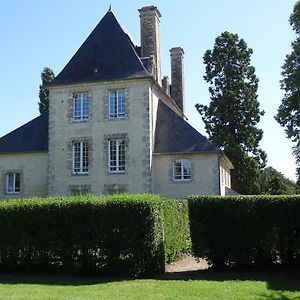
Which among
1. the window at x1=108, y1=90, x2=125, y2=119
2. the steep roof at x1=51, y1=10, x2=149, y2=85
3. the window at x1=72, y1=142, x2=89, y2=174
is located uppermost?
the steep roof at x1=51, y1=10, x2=149, y2=85

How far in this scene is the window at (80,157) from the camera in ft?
90.3

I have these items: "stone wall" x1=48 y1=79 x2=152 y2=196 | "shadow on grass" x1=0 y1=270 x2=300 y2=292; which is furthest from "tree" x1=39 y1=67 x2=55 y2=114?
"shadow on grass" x1=0 y1=270 x2=300 y2=292

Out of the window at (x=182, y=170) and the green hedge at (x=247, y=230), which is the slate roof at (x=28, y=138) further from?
the green hedge at (x=247, y=230)

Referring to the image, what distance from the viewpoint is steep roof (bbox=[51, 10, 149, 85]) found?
90.8 feet

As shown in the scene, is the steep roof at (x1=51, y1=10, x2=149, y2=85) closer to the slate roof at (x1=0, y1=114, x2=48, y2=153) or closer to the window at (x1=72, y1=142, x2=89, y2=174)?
the slate roof at (x1=0, y1=114, x2=48, y2=153)

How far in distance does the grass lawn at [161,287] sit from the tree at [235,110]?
74.1ft

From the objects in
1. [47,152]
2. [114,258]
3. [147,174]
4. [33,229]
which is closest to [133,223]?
[114,258]

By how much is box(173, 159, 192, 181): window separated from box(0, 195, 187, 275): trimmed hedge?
1345cm

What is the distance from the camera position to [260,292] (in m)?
9.49

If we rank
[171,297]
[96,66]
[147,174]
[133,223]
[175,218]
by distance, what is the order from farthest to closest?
[96,66] → [147,174] → [175,218] → [133,223] → [171,297]

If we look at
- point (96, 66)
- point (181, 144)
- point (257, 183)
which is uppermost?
point (96, 66)

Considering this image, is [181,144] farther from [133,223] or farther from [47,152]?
[133,223]

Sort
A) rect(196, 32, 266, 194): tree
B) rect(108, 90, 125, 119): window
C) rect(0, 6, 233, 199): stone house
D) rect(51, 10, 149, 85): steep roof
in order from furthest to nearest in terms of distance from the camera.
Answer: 1. rect(196, 32, 266, 194): tree
2. rect(51, 10, 149, 85): steep roof
3. rect(108, 90, 125, 119): window
4. rect(0, 6, 233, 199): stone house

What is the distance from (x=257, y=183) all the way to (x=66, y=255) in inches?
954
